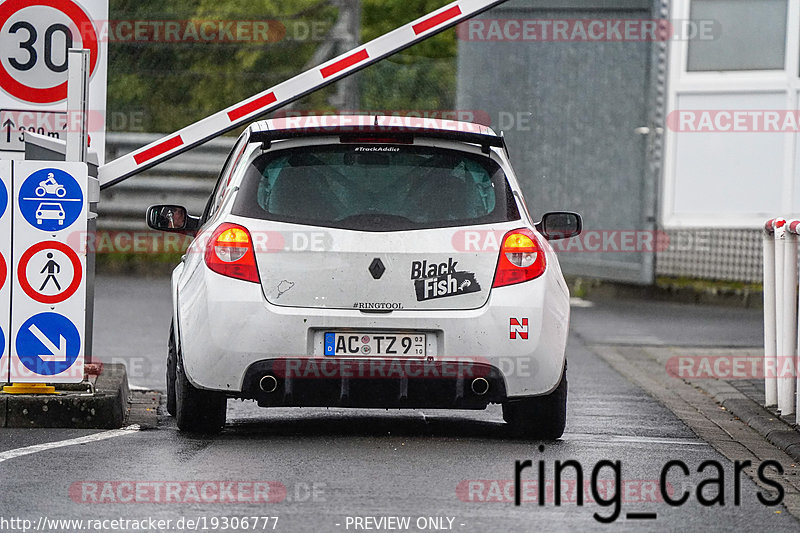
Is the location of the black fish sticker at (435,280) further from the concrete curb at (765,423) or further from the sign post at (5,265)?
the sign post at (5,265)

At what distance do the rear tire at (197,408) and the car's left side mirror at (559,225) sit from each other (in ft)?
6.07

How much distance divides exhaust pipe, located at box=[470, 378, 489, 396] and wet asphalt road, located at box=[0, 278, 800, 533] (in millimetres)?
270

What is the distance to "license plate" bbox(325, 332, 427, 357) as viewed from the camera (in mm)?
7531

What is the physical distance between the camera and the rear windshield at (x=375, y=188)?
775 centimetres

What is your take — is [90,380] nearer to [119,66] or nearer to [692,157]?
[692,157]

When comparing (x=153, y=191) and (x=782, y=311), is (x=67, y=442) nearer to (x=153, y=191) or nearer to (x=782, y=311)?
(x=782, y=311)

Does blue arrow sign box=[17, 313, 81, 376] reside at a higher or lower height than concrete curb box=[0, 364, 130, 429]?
higher

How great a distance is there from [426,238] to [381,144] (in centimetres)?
57

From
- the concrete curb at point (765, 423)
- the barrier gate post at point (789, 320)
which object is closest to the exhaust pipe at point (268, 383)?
the concrete curb at point (765, 423)

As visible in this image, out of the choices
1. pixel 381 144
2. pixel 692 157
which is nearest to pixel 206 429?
pixel 381 144

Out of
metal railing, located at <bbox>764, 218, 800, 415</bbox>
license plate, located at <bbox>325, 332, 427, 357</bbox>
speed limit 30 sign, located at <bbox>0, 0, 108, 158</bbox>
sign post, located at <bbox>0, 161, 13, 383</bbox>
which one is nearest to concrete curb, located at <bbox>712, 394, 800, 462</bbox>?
metal railing, located at <bbox>764, 218, 800, 415</bbox>

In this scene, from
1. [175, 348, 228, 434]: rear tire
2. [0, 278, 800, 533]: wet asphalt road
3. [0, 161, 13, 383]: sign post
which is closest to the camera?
[0, 278, 800, 533]: wet asphalt road

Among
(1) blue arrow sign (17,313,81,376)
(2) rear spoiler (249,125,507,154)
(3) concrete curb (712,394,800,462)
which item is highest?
(2) rear spoiler (249,125,507,154)

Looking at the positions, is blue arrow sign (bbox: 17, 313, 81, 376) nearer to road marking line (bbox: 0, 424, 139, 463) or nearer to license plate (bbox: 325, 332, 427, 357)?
road marking line (bbox: 0, 424, 139, 463)
